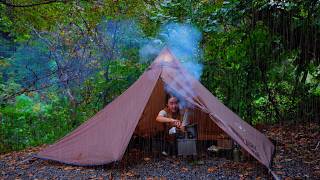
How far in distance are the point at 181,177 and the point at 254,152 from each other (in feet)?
2.90

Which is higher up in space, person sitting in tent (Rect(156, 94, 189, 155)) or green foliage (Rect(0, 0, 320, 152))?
green foliage (Rect(0, 0, 320, 152))

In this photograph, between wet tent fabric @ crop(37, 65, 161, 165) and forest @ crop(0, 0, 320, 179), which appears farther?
forest @ crop(0, 0, 320, 179)

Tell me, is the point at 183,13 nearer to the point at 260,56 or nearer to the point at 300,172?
the point at 260,56

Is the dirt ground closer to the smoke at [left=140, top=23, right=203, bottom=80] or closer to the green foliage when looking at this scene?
the green foliage

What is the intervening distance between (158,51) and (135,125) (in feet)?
11.1

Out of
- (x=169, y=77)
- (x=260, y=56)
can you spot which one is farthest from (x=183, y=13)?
(x=169, y=77)

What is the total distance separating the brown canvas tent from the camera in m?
4.18

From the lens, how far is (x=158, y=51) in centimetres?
743

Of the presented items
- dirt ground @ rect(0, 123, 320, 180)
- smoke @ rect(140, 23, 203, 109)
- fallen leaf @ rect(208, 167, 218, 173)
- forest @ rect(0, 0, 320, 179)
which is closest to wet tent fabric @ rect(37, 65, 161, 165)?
dirt ground @ rect(0, 123, 320, 180)

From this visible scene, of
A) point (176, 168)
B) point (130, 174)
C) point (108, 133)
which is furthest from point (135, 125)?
point (176, 168)

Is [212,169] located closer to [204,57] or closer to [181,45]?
[204,57]

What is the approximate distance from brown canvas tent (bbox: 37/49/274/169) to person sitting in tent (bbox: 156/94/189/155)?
0.32 meters

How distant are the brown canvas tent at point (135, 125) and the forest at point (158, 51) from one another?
4.46 ft

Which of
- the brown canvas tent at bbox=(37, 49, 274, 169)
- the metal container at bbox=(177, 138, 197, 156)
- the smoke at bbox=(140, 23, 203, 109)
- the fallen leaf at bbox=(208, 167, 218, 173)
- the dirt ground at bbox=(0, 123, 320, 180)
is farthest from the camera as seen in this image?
the smoke at bbox=(140, 23, 203, 109)
